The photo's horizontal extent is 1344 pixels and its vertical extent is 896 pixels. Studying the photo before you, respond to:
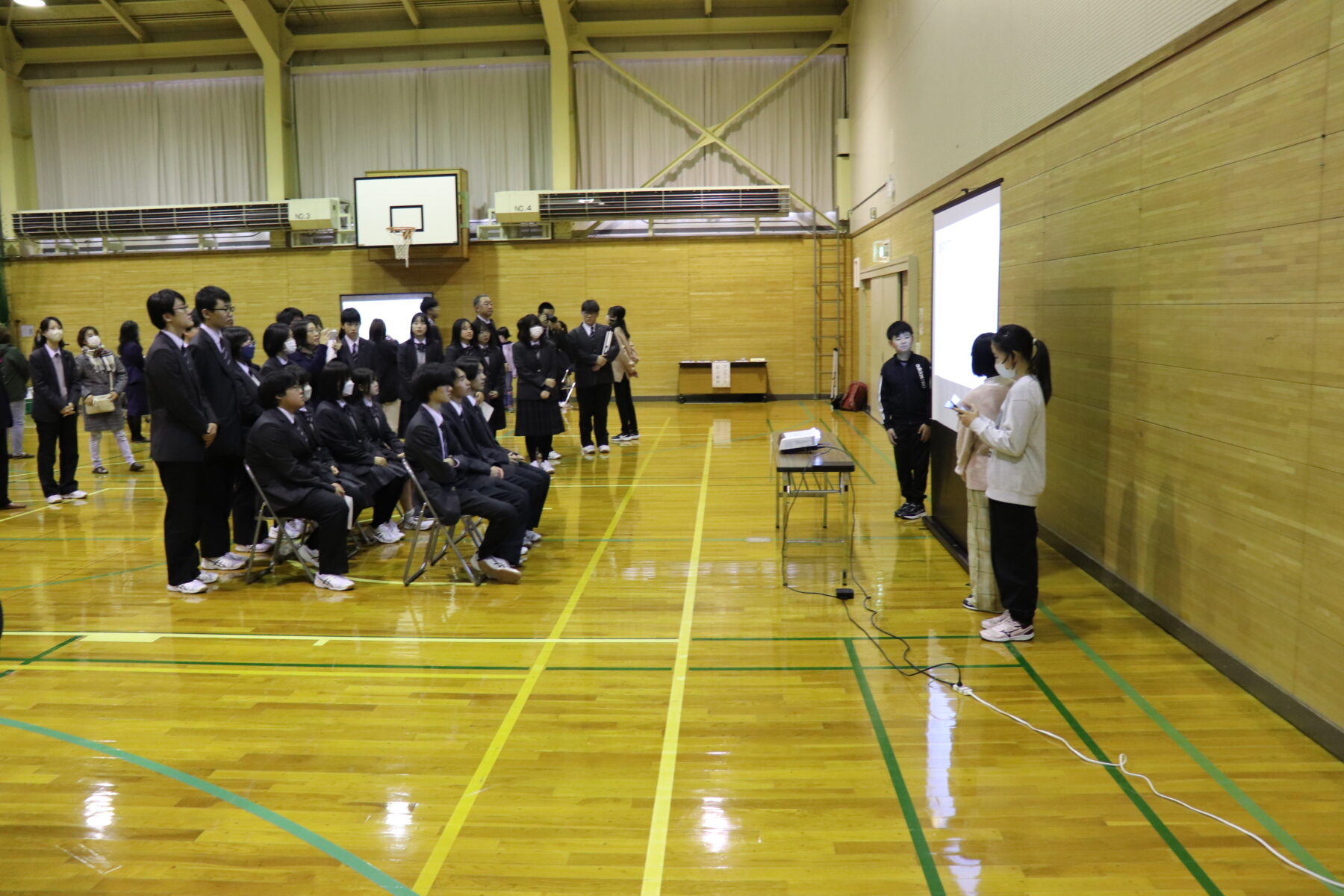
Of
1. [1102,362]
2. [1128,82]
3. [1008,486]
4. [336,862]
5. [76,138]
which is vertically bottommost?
[336,862]

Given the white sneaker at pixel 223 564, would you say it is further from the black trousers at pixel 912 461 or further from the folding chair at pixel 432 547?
the black trousers at pixel 912 461

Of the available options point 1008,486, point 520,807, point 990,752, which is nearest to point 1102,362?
point 1008,486

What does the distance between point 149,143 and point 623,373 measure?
11623 millimetres

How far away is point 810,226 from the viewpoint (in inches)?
666

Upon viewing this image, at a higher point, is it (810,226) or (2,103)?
Answer: (2,103)

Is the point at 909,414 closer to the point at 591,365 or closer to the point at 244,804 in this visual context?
the point at 591,365

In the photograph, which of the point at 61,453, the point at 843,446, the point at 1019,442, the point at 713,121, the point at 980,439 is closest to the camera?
the point at 1019,442

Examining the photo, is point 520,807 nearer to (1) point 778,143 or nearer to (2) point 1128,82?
(2) point 1128,82

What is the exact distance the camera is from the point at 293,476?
19.2 feet

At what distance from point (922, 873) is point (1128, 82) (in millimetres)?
4313

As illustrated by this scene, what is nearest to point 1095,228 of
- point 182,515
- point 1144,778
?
point 1144,778

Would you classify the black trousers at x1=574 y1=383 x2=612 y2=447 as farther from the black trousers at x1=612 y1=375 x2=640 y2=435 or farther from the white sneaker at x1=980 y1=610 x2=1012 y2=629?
the white sneaker at x1=980 y1=610 x2=1012 y2=629

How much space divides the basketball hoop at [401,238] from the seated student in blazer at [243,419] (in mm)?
9462

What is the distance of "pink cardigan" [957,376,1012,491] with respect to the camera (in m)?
5.10
